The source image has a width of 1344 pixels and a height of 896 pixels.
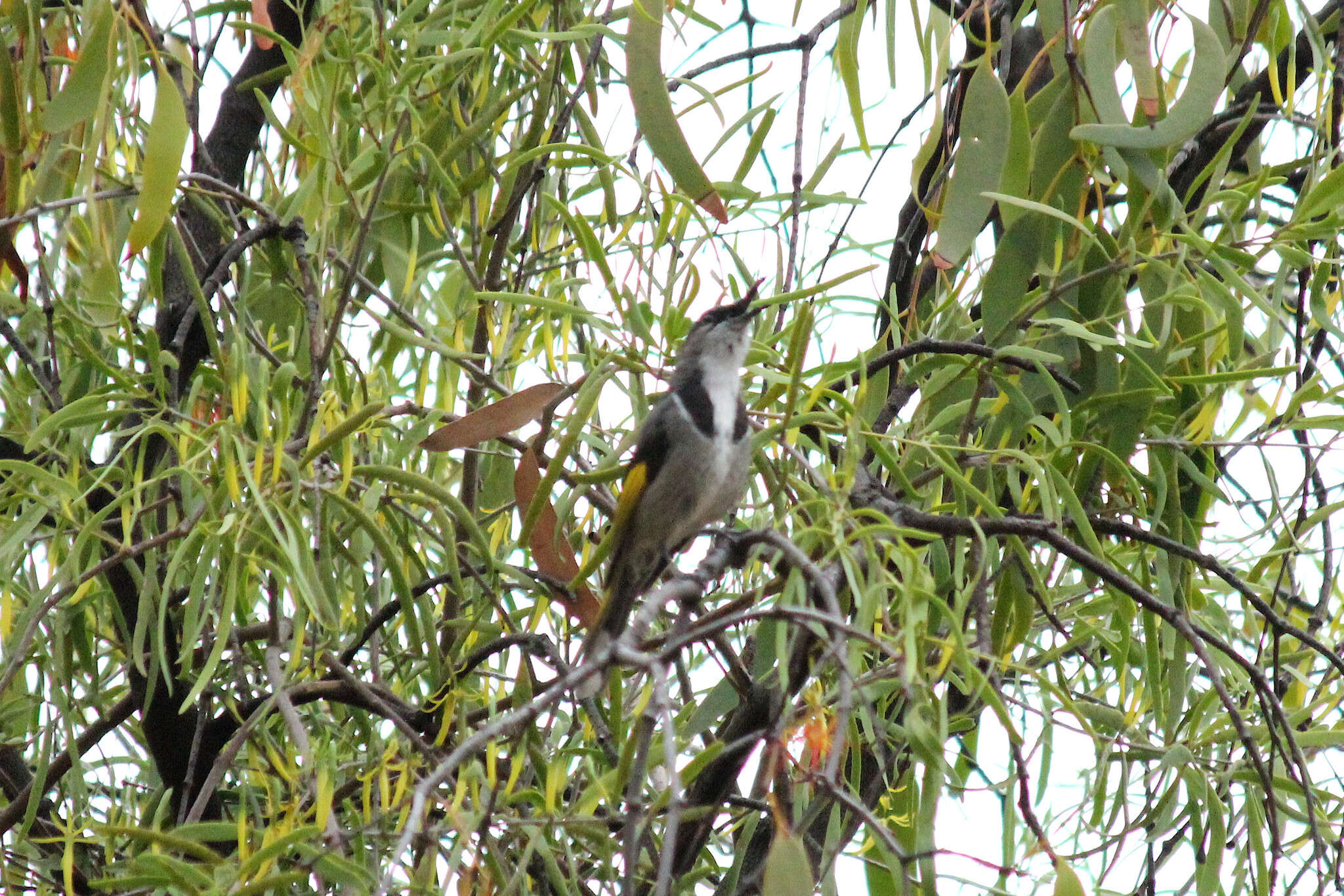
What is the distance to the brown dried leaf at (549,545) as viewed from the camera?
222 cm

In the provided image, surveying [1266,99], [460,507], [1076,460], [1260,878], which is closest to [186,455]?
[460,507]

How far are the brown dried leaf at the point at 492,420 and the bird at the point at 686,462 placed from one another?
33 centimetres

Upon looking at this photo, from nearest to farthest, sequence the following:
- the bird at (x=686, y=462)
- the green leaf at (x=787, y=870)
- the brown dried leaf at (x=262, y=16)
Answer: the green leaf at (x=787, y=870) → the brown dried leaf at (x=262, y=16) → the bird at (x=686, y=462)

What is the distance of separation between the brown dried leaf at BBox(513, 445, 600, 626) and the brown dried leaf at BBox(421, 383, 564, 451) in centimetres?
11

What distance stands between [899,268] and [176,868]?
1863mm

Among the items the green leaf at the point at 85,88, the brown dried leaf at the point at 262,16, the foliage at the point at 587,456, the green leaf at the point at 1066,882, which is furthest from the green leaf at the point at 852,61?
the green leaf at the point at 1066,882

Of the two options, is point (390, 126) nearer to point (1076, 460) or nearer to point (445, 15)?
point (445, 15)

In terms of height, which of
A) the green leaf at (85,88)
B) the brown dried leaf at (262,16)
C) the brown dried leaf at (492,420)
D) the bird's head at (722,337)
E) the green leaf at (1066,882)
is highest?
the brown dried leaf at (262,16)

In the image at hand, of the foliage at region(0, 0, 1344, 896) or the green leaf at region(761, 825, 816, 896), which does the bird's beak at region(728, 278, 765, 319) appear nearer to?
the foliage at region(0, 0, 1344, 896)

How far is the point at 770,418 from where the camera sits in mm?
2262

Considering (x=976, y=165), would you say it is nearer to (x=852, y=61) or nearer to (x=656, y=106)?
(x=852, y=61)

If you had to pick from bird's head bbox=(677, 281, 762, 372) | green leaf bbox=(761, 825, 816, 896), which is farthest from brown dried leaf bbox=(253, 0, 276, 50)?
green leaf bbox=(761, 825, 816, 896)

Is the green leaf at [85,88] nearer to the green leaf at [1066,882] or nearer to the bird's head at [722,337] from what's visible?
the bird's head at [722,337]

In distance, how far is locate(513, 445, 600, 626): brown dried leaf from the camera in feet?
7.27
